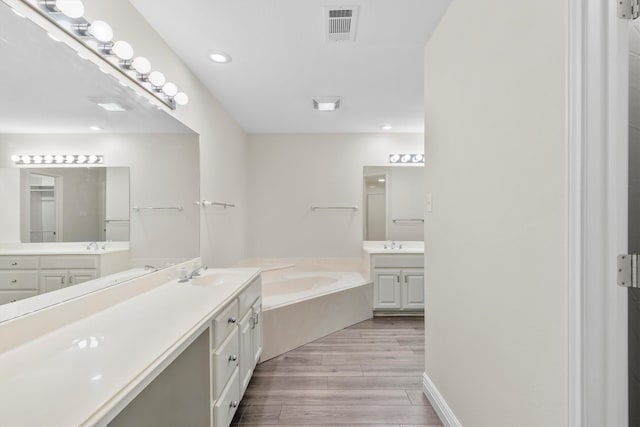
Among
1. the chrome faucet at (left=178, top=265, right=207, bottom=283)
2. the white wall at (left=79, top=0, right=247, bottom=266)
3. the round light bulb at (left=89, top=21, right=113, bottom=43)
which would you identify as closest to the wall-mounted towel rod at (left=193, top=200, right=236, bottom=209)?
the white wall at (left=79, top=0, right=247, bottom=266)

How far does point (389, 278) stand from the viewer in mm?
3645

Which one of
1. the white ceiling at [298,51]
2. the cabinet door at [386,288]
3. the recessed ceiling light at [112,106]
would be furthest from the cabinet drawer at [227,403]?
the cabinet door at [386,288]

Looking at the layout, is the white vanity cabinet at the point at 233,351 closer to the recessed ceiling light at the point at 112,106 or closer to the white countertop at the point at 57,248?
the white countertop at the point at 57,248

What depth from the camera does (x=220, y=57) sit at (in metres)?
2.17

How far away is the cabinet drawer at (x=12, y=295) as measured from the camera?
106cm

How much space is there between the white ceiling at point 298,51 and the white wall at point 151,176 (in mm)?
673

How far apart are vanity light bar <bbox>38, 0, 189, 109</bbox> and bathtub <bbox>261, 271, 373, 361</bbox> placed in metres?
1.87

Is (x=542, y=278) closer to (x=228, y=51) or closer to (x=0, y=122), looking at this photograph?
(x=0, y=122)

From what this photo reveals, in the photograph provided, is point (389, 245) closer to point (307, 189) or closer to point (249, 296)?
point (307, 189)

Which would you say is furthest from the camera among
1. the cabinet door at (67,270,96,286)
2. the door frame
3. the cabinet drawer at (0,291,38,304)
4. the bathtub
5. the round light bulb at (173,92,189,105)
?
the bathtub

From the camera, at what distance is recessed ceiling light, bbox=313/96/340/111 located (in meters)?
2.91

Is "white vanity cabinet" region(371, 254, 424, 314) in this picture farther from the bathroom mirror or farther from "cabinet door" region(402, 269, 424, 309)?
the bathroom mirror

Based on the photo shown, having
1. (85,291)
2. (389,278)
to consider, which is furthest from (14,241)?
(389,278)

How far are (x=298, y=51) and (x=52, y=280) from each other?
6.32 ft
